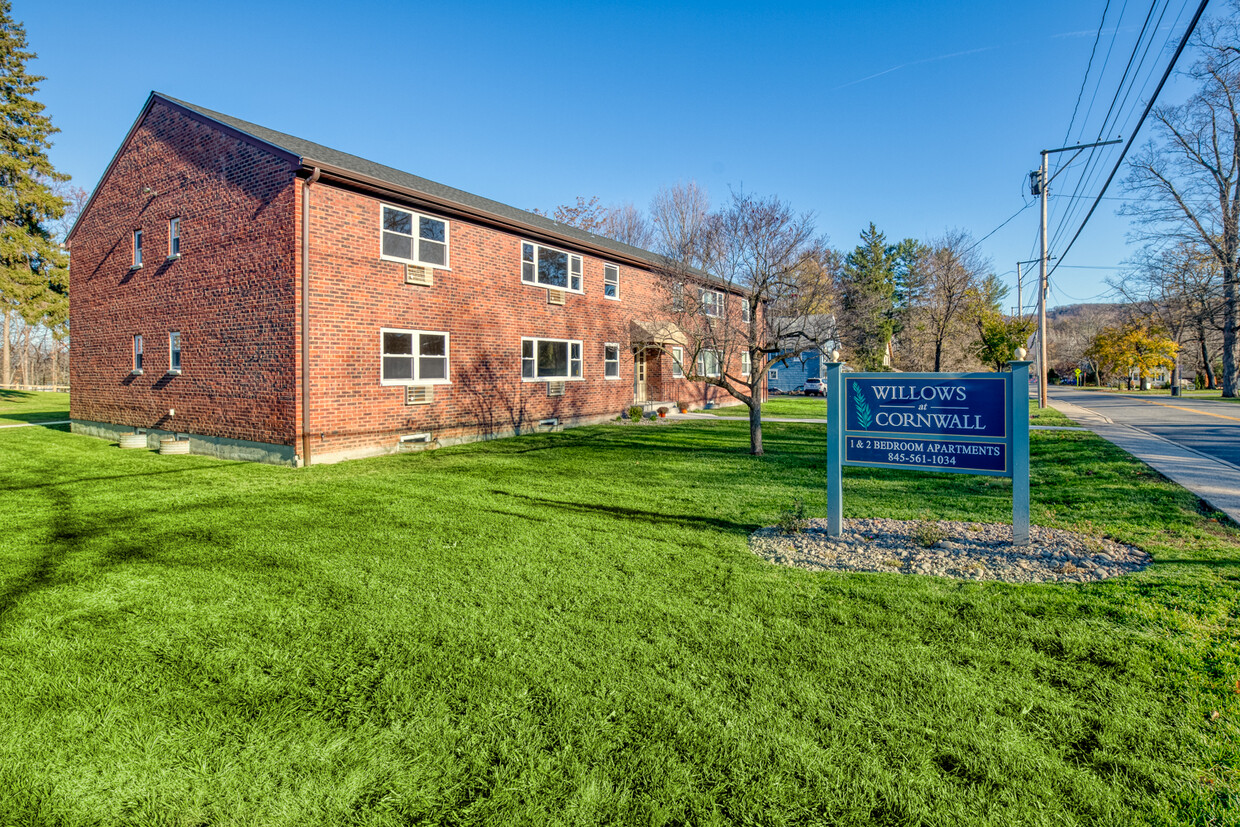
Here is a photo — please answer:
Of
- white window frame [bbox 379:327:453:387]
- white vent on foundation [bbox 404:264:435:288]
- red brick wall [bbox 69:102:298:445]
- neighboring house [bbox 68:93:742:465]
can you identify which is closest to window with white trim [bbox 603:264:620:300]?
neighboring house [bbox 68:93:742:465]

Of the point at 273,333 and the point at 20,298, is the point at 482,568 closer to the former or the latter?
the point at 273,333

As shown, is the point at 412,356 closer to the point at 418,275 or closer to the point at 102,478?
the point at 418,275

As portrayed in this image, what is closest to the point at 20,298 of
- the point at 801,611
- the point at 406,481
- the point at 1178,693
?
the point at 406,481

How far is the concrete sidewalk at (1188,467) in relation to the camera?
767cm

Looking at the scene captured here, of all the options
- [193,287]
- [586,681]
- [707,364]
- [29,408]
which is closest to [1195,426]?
[707,364]

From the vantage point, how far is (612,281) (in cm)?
2031

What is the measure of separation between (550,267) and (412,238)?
4951 millimetres

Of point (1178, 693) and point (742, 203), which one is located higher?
point (742, 203)

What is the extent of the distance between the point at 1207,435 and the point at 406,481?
1901 centimetres

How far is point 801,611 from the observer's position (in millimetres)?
4395

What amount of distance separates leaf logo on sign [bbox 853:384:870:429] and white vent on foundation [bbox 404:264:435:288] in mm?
10235

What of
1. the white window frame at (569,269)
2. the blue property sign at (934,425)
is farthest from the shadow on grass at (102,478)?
the blue property sign at (934,425)

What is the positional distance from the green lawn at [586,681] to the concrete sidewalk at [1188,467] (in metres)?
1.29

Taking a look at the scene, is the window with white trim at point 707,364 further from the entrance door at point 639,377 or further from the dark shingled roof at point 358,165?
the dark shingled roof at point 358,165
